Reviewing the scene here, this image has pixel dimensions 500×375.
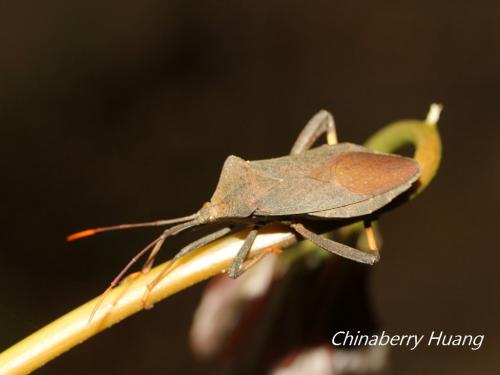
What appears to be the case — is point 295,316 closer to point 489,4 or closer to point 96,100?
point 96,100

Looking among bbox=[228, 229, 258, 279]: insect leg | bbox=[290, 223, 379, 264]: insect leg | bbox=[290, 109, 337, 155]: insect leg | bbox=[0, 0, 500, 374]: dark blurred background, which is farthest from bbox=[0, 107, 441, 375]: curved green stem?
bbox=[0, 0, 500, 374]: dark blurred background

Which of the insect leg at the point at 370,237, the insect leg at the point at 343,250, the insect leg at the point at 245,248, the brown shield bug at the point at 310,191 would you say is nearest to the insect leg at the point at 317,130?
the brown shield bug at the point at 310,191

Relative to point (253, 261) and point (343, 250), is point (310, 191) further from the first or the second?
point (253, 261)

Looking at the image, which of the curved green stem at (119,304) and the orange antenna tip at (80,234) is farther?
the orange antenna tip at (80,234)

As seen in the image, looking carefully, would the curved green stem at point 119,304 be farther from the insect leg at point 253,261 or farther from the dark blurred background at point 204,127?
the dark blurred background at point 204,127

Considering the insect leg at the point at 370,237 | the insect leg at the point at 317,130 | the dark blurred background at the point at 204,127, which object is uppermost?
the insect leg at the point at 317,130

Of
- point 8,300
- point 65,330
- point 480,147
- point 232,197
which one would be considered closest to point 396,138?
point 232,197
